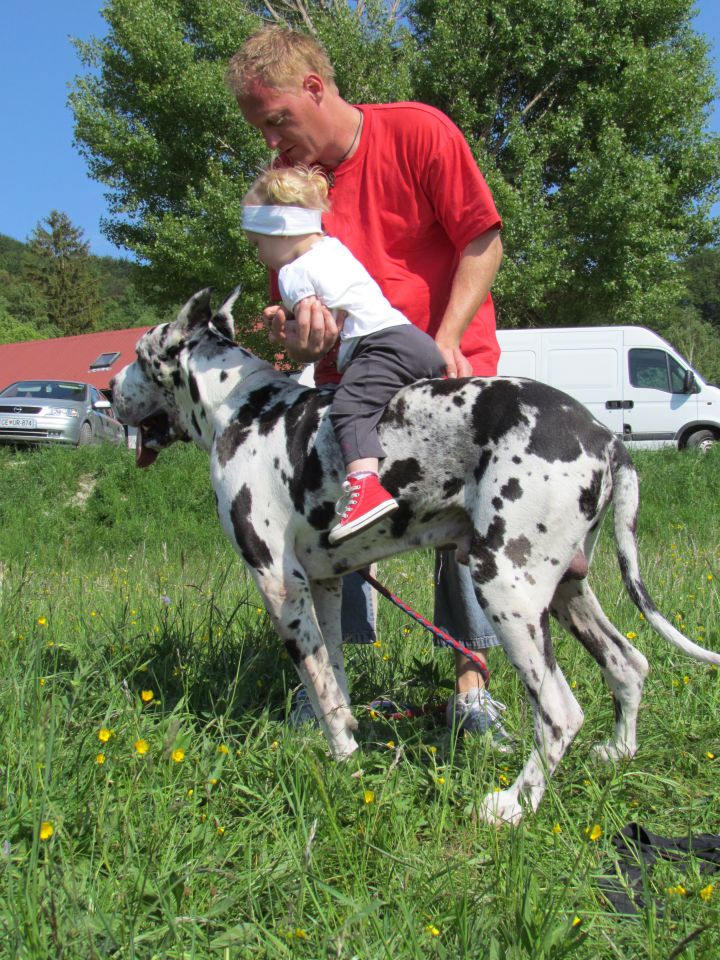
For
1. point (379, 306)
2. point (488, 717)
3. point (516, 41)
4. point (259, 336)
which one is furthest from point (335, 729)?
point (516, 41)

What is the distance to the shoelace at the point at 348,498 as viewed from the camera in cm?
268

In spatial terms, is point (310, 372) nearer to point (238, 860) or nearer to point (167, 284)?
point (238, 860)

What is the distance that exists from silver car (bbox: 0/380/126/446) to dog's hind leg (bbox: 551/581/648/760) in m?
14.4

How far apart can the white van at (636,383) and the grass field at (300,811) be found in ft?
40.3

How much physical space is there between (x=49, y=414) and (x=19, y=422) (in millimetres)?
607

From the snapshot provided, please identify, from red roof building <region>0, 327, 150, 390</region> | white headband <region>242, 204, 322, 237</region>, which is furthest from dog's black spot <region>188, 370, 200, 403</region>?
red roof building <region>0, 327, 150, 390</region>

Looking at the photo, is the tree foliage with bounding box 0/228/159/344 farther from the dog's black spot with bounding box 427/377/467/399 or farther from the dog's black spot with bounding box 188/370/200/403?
the dog's black spot with bounding box 427/377/467/399

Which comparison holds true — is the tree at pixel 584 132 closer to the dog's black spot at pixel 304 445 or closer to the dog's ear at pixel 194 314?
the dog's ear at pixel 194 314

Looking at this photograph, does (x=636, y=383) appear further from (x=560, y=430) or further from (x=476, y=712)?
(x=560, y=430)

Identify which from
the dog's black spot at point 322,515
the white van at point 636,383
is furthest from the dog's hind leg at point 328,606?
the white van at point 636,383

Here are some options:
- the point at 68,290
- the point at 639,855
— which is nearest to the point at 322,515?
the point at 639,855

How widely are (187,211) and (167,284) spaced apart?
1.93 metres

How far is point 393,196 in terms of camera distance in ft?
10.3

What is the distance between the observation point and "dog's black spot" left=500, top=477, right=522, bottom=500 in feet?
8.59
